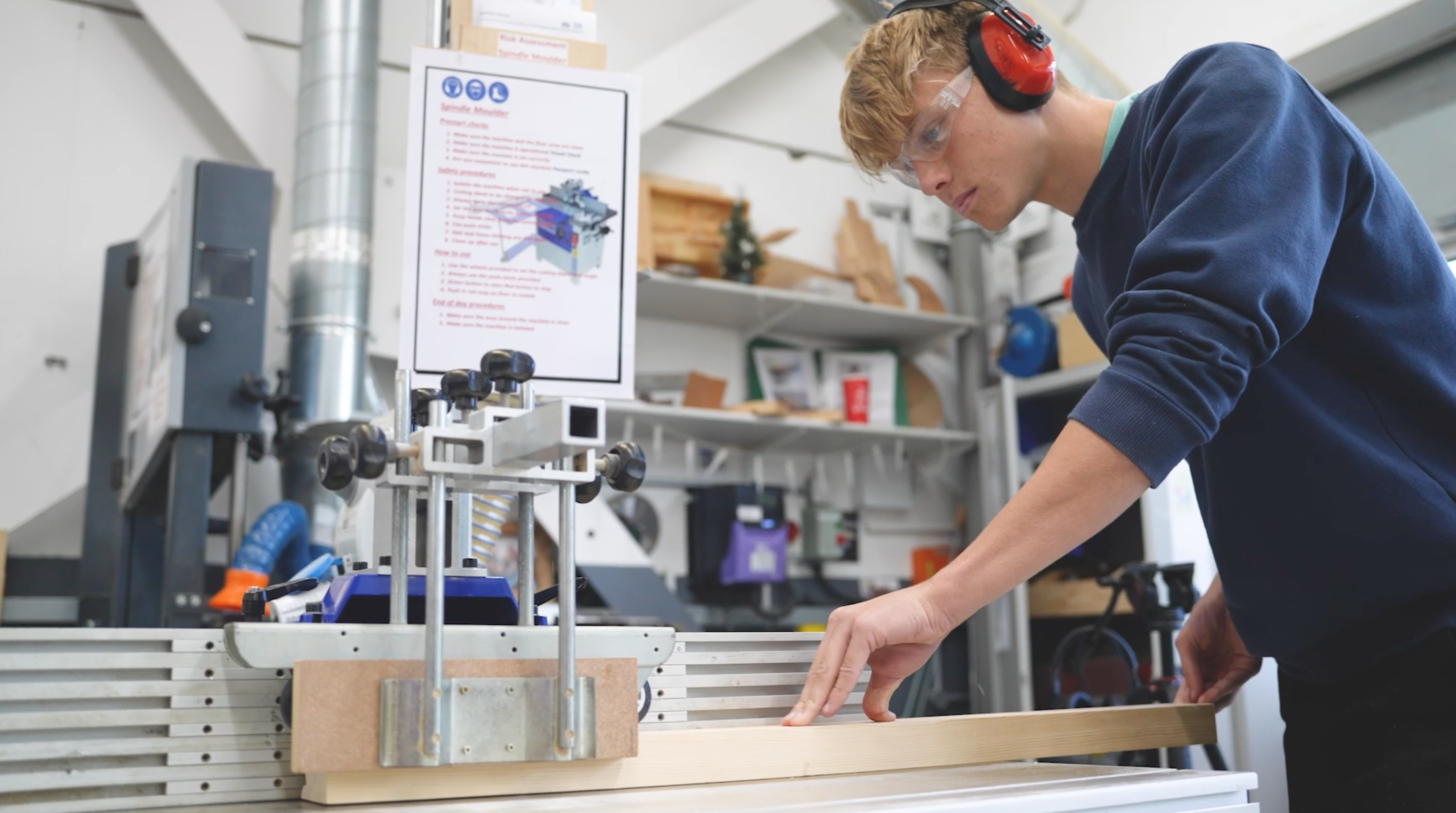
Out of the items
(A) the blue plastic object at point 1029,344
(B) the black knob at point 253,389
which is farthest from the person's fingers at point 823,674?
(A) the blue plastic object at point 1029,344

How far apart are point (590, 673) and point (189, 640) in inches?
11.9

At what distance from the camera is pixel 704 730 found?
93 centimetres

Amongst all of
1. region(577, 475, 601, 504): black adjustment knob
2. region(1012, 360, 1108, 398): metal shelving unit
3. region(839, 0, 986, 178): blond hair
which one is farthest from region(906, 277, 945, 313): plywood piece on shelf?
region(577, 475, 601, 504): black adjustment knob

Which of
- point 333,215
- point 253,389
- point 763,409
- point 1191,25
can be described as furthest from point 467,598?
point 1191,25

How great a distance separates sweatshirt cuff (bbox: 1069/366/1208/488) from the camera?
0.88 meters

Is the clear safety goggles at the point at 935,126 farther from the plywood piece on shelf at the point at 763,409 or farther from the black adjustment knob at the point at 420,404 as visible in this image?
the plywood piece on shelf at the point at 763,409

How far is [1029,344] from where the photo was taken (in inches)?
155

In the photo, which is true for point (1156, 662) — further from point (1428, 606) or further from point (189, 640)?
point (189, 640)

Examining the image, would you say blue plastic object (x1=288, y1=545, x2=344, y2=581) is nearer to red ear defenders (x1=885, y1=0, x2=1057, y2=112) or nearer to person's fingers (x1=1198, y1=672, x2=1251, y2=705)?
red ear defenders (x1=885, y1=0, x2=1057, y2=112)

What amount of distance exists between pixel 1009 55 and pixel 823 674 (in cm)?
63

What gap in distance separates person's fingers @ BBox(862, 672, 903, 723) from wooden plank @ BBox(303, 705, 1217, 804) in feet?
0.14

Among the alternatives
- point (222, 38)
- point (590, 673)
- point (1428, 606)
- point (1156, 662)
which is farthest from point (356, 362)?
point (1428, 606)

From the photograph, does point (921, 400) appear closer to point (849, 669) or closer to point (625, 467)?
point (849, 669)

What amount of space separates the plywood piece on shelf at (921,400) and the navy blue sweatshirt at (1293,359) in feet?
10.6
